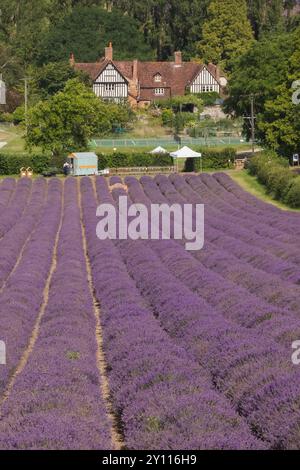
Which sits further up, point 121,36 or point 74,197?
point 121,36

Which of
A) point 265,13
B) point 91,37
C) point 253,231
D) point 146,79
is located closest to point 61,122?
point 253,231

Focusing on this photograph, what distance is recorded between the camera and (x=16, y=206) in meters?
46.1

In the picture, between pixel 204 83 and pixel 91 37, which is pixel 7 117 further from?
pixel 91 37

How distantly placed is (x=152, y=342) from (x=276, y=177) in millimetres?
37731

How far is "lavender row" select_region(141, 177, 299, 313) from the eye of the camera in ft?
60.2

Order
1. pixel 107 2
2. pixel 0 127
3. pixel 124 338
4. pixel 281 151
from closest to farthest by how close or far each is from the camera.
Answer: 1. pixel 124 338
2. pixel 281 151
3. pixel 0 127
4. pixel 107 2

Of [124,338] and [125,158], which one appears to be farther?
[125,158]

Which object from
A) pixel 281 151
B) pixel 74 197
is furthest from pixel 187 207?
pixel 281 151

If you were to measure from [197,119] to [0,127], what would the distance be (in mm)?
22144

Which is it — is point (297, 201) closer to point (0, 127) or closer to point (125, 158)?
point (125, 158)

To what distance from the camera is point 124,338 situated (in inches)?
608

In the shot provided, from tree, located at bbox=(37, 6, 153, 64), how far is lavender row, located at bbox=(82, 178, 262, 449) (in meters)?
107

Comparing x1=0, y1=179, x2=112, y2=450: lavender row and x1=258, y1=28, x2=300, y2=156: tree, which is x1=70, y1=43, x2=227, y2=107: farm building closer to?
x1=258, y1=28, x2=300, y2=156: tree

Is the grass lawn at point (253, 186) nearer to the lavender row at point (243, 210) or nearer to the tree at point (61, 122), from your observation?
the lavender row at point (243, 210)
